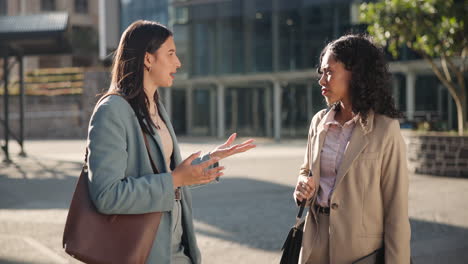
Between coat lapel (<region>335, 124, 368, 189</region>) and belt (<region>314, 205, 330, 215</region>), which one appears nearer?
coat lapel (<region>335, 124, 368, 189</region>)

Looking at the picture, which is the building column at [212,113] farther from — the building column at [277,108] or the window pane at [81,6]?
the window pane at [81,6]

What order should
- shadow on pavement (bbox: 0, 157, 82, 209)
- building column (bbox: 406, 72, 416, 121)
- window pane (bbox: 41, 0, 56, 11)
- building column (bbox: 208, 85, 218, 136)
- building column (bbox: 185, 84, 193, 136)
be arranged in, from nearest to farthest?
shadow on pavement (bbox: 0, 157, 82, 209) < building column (bbox: 406, 72, 416, 121) < building column (bbox: 208, 85, 218, 136) < building column (bbox: 185, 84, 193, 136) < window pane (bbox: 41, 0, 56, 11)

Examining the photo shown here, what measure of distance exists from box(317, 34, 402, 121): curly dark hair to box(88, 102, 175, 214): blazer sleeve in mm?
1102

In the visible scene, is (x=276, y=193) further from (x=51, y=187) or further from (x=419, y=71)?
(x=419, y=71)

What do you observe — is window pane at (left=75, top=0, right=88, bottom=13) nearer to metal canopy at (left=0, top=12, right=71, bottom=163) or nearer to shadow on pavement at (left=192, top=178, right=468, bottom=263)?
metal canopy at (left=0, top=12, right=71, bottom=163)

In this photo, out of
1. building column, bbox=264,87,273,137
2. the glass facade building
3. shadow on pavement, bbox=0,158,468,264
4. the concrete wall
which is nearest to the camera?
shadow on pavement, bbox=0,158,468,264

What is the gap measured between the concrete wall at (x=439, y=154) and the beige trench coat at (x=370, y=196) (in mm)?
9186

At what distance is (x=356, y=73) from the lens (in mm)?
2715

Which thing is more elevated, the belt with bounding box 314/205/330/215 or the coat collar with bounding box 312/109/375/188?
the coat collar with bounding box 312/109/375/188

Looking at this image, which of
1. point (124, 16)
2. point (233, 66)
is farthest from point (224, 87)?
point (124, 16)

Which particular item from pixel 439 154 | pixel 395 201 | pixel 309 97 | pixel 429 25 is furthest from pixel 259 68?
pixel 395 201

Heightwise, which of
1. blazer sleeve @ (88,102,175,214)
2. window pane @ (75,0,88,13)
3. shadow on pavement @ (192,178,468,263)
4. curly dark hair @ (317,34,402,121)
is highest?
window pane @ (75,0,88,13)

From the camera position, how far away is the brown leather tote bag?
203 centimetres

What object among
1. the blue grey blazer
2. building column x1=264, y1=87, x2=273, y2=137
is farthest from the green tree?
building column x1=264, y1=87, x2=273, y2=137
